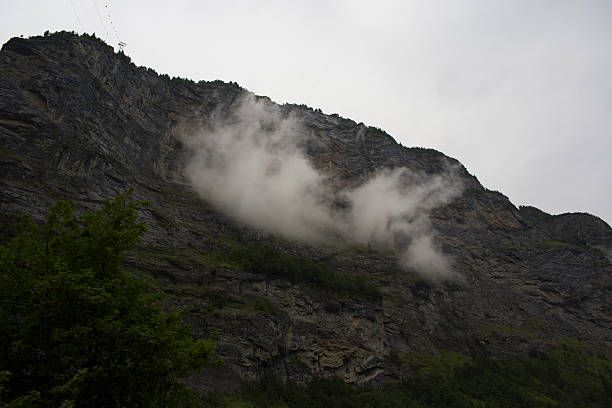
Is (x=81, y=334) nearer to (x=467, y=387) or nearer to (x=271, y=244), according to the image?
(x=467, y=387)

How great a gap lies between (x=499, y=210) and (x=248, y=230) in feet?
263

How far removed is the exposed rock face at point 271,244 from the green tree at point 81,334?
4020 centimetres

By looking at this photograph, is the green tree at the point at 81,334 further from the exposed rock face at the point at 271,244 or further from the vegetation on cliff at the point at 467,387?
the exposed rock face at the point at 271,244

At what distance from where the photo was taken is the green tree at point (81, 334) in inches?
374

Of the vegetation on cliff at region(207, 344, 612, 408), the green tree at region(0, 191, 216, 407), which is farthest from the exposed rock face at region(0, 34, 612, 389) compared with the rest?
the green tree at region(0, 191, 216, 407)

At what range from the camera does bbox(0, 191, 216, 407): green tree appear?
9500 millimetres

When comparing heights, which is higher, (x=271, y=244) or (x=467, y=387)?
(x=271, y=244)

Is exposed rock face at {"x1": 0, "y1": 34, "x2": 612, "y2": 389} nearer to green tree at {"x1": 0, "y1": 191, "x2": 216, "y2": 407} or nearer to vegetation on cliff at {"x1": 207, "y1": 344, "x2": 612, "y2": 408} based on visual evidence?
vegetation on cliff at {"x1": 207, "y1": 344, "x2": 612, "y2": 408}

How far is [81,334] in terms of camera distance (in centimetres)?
976

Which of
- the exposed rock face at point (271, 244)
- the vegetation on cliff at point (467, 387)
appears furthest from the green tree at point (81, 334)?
the exposed rock face at point (271, 244)

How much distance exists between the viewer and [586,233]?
120 meters

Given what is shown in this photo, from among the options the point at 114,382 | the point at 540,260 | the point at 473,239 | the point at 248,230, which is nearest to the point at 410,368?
the point at 248,230

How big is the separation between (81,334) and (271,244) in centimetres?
7631

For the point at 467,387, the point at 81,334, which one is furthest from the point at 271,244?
the point at 81,334
